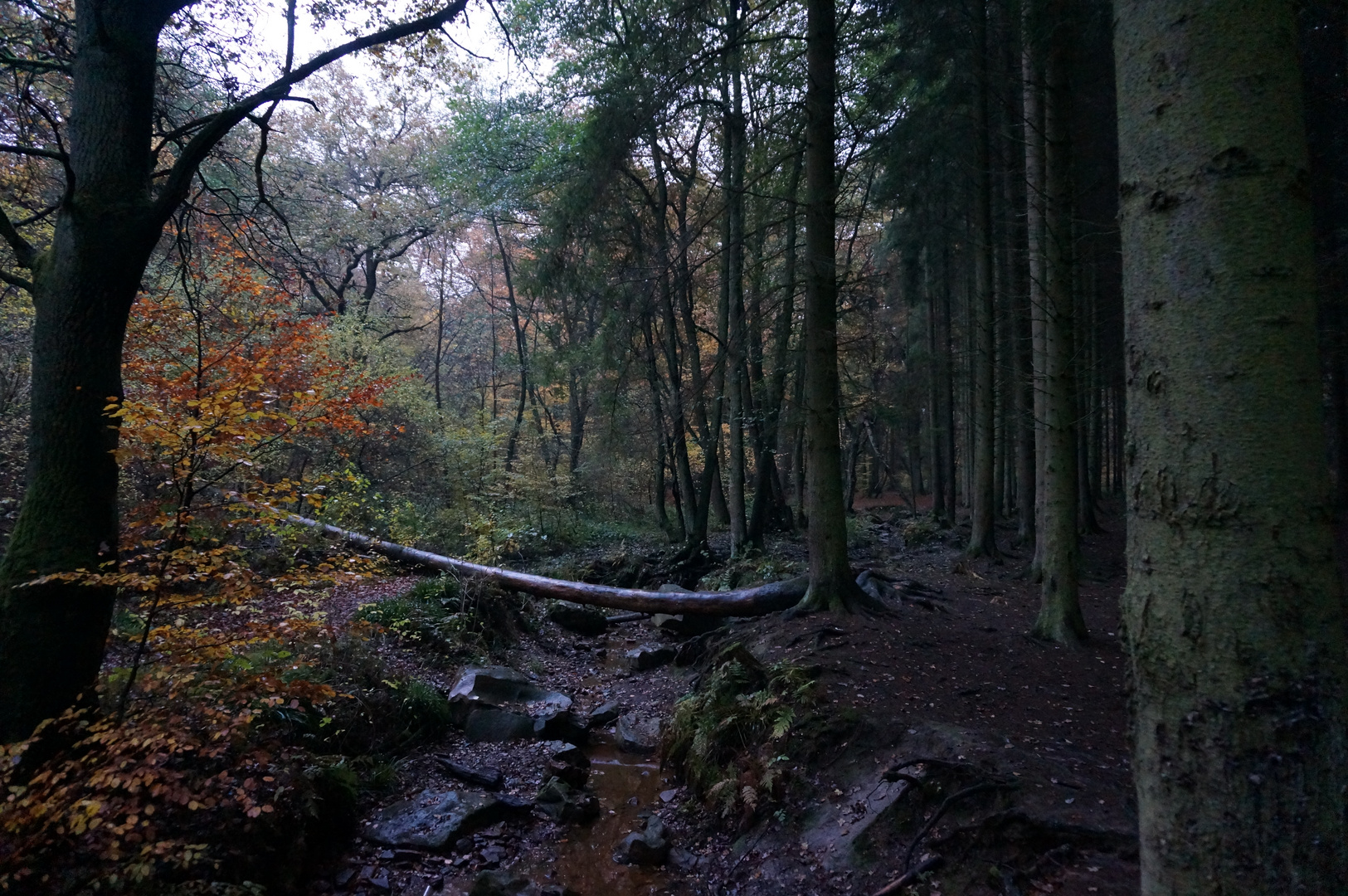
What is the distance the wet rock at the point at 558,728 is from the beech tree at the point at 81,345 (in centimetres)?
397

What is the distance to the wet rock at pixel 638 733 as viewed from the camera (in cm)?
679

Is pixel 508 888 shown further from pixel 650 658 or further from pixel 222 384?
pixel 650 658

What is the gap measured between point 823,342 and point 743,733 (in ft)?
13.9

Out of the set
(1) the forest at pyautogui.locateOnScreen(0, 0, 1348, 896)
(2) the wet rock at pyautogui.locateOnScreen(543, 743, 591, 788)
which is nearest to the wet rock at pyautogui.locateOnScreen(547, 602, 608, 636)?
(1) the forest at pyautogui.locateOnScreen(0, 0, 1348, 896)

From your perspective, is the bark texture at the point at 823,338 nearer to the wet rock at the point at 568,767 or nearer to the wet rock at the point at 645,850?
the wet rock at the point at 568,767

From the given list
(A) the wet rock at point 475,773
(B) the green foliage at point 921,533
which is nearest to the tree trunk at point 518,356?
(B) the green foliage at point 921,533

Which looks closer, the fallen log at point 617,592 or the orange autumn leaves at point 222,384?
the orange autumn leaves at point 222,384

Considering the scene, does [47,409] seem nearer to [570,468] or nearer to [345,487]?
[345,487]

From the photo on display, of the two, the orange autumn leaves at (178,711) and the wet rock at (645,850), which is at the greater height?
the orange autumn leaves at (178,711)

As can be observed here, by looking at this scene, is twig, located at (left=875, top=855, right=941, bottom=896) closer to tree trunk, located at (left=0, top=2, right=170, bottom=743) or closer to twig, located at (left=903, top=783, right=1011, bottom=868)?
twig, located at (left=903, top=783, right=1011, bottom=868)

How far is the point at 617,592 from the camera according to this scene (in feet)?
32.2

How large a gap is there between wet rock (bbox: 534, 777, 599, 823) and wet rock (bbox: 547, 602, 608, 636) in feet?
16.8

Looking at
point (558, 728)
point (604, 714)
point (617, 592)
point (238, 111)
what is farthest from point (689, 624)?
point (238, 111)

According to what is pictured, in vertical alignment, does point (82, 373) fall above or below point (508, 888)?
above
